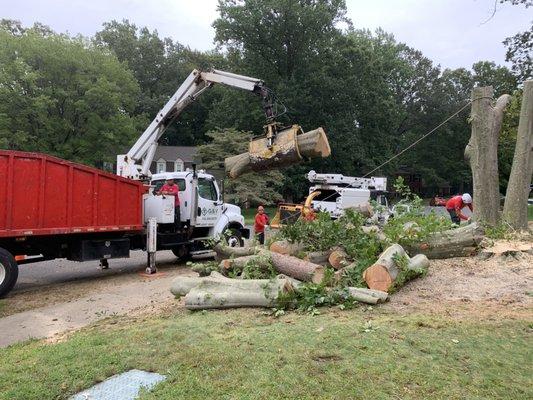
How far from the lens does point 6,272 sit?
8461 millimetres

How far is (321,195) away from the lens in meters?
18.6

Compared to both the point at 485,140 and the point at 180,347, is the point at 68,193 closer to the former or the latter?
the point at 180,347

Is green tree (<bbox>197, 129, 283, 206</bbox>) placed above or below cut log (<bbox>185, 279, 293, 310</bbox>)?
above

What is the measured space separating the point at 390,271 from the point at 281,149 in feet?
9.16

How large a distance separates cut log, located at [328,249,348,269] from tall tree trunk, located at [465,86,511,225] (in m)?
3.19

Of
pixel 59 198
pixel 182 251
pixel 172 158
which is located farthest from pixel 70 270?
pixel 172 158

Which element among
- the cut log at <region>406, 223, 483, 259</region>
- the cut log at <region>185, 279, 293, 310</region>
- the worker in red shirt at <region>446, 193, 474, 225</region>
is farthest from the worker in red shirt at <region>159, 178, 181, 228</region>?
the worker in red shirt at <region>446, 193, 474, 225</region>

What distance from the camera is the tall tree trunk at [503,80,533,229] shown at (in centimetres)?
895

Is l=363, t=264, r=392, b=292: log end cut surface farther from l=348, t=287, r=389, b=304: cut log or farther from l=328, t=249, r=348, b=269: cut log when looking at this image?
l=328, t=249, r=348, b=269: cut log

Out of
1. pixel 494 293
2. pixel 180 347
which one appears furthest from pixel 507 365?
pixel 180 347

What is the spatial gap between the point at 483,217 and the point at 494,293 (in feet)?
10.3

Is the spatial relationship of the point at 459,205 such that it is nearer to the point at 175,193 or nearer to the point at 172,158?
the point at 175,193

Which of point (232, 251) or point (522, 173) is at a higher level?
point (522, 173)

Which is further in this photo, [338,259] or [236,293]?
[338,259]
